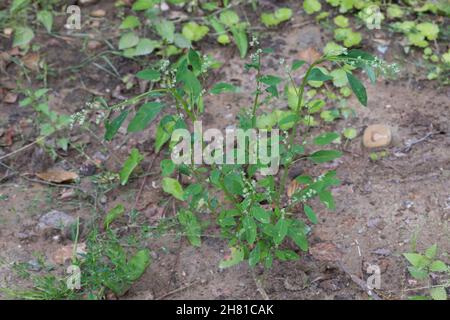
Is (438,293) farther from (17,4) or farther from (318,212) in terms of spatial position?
(17,4)

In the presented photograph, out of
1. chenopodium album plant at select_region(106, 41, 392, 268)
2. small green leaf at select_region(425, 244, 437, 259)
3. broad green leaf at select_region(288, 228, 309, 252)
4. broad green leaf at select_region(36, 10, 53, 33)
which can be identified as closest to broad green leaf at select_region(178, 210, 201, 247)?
chenopodium album plant at select_region(106, 41, 392, 268)

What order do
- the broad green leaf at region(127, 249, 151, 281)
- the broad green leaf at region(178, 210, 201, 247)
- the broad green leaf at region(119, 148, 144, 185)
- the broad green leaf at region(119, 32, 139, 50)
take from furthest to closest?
the broad green leaf at region(119, 32, 139, 50), the broad green leaf at region(119, 148, 144, 185), the broad green leaf at region(178, 210, 201, 247), the broad green leaf at region(127, 249, 151, 281)

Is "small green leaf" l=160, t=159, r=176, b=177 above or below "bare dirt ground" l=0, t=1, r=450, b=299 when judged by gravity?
above

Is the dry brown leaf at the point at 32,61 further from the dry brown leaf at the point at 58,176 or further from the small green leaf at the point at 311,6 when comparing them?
the small green leaf at the point at 311,6

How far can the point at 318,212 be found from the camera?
3.06m

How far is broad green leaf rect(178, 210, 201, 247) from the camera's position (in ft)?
9.71

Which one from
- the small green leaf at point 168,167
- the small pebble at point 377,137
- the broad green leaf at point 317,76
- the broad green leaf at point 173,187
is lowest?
the broad green leaf at point 173,187

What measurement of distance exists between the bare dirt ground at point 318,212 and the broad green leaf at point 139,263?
8 centimetres

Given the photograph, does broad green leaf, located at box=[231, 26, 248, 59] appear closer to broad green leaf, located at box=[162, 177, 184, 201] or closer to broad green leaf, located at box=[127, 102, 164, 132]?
broad green leaf, located at box=[162, 177, 184, 201]

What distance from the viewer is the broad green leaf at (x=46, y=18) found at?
3.97 m

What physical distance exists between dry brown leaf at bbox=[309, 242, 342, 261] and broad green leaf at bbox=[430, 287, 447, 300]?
17.0 inches

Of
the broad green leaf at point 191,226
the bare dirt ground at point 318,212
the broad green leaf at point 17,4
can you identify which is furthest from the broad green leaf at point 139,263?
the broad green leaf at point 17,4

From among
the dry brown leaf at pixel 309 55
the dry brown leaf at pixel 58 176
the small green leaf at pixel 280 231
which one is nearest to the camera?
the small green leaf at pixel 280 231

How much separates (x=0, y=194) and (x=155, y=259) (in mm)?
990
